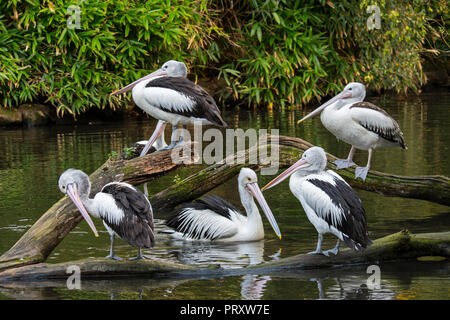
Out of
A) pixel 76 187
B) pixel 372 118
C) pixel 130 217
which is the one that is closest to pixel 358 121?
pixel 372 118

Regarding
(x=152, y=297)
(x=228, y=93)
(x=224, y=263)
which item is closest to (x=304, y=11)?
(x=228, y=93)

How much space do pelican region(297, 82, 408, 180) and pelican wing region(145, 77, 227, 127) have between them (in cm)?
98

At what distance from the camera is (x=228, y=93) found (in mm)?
17750

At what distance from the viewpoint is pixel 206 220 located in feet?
23.6

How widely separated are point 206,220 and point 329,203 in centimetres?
178

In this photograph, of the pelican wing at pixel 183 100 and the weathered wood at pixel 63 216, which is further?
the pelican wing at pixel 183 100

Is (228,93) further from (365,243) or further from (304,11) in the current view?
(365,243)

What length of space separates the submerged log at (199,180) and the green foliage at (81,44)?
7406mm

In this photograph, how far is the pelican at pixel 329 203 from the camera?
5.66 metres

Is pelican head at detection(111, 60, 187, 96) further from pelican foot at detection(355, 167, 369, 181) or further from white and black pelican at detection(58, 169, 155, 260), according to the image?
white and black pelican at detection(58, 169, 155, 260)

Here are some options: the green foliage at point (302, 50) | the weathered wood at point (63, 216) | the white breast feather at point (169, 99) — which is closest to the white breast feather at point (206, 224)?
the weathered wood at point (63, 216)

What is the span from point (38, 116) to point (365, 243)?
1156 centimetres

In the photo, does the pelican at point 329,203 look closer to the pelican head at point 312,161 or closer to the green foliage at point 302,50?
the pelican head at point 312,161
